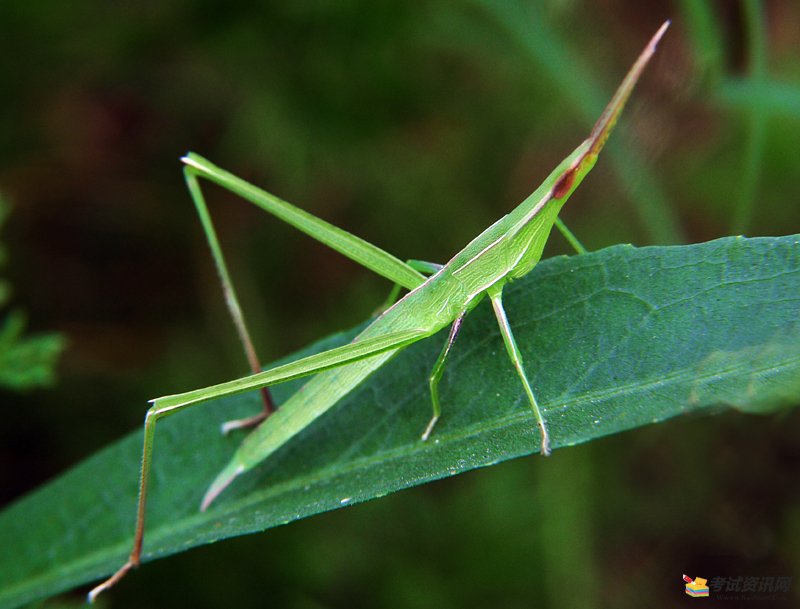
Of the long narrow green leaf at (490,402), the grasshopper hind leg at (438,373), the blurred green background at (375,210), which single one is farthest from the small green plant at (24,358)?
the grasshopper hind leg at (438,373)

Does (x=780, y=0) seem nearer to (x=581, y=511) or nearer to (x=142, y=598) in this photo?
(x=581, y=511)

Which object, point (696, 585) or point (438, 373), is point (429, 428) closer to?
point (438, 373)

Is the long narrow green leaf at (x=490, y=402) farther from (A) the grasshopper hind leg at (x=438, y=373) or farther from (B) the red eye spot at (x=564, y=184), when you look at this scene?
(B) the red eye spot at (x=564, y=184)

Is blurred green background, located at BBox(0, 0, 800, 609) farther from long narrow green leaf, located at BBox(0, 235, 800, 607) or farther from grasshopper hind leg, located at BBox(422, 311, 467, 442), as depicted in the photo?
grasshopper hind leg, located at BBox(422, 311, 467, 442)

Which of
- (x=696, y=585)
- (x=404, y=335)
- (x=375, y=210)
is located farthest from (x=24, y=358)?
(x=696, y=585)

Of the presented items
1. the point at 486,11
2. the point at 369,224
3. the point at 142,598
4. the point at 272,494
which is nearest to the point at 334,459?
the point at 272,494

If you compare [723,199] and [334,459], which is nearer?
[334,459]

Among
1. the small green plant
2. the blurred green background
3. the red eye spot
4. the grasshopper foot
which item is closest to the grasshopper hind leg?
the grasshopper foot

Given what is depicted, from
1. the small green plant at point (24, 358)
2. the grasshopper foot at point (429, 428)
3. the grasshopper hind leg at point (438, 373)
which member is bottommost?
the grasshopper foot at point (429, 428)
